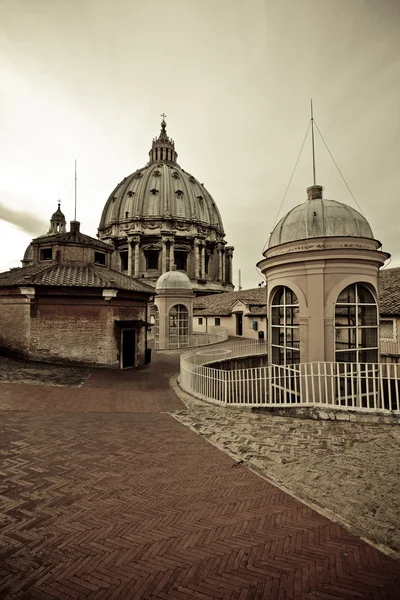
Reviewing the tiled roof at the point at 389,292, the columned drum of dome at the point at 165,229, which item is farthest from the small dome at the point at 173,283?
the columned drum of dome at the point at 165,229

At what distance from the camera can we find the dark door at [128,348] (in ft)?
58.3

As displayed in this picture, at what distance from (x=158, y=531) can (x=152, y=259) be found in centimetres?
5725

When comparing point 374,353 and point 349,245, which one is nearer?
point 349,245

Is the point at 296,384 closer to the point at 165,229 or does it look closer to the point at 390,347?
the point at 390,347

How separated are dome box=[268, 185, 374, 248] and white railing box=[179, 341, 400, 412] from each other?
4.26 metres

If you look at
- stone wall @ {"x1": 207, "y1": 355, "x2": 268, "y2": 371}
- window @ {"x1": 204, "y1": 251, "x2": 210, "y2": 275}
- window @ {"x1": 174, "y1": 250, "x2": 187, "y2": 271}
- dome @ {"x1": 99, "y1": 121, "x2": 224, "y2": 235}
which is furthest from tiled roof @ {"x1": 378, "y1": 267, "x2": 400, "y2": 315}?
dome @ {"x1": 99, "y1": 121, "x2": 224, "y2": 235}

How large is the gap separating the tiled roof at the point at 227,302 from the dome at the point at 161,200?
24.9m

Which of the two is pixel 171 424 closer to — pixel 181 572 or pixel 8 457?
pixel 8 457

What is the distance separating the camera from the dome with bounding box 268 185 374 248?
1062 centimetres

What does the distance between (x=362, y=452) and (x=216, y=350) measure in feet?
32.6

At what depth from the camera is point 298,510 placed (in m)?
4.67

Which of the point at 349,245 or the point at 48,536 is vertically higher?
the point at 349,245

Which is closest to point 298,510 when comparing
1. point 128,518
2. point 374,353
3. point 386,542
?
point 386,542

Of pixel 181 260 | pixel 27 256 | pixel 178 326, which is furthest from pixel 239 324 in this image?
pixel 27 256
